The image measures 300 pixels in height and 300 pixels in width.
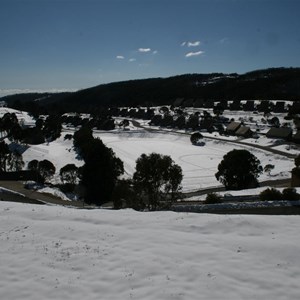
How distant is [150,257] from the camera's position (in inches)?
398

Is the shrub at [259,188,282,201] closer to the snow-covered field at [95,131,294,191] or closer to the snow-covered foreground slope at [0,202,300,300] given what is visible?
the snow-covered foreground slope at [0,202,300,300]

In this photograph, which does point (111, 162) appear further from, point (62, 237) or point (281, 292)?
point (281, 292)

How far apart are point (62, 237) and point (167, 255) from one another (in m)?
4.08

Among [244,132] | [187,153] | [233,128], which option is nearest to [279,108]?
[233,128]

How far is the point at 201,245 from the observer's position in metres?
11.0

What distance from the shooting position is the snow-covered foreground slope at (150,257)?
8.37 metres

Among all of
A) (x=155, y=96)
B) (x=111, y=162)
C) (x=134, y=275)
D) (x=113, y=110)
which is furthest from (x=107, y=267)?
(x=155, y=96)

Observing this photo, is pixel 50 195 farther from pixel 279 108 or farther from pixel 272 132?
pixel 279 108

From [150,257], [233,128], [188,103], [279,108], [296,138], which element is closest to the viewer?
[150,257]

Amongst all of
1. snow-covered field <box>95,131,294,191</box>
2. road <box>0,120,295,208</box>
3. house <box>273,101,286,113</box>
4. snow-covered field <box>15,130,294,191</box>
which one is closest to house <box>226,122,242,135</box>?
road <box>0,120,295,208</box>

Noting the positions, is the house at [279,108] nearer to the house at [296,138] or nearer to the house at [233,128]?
the house at [233,128]

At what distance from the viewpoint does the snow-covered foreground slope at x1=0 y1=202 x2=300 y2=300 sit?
8.37 meters

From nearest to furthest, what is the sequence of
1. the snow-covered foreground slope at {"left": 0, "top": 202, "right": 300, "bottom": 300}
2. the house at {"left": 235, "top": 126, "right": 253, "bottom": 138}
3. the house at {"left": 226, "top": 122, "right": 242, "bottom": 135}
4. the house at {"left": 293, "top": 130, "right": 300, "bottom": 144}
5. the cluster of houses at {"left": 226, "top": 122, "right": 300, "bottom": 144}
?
the snow-covered foreground slope at {"left": 0, "top": 202, "right": 300, "bottom": 300} → the house at {"left": 293, "top": 130, "right": 300, "bottom": 144} → the cluster of houses at {"left": 226, "top": 122, "right": 300, "bottom": 144} → the house at {"left": 235, "top": 126, "right": 253, "bottom": 138} → the house at {"left": 226, "top": 122, "right": 242, "bottom": 135}

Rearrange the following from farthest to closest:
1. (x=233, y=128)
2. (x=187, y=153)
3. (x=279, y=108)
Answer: (x=279, y=108)
(x=233, y=128)
(x=187, y=153)
